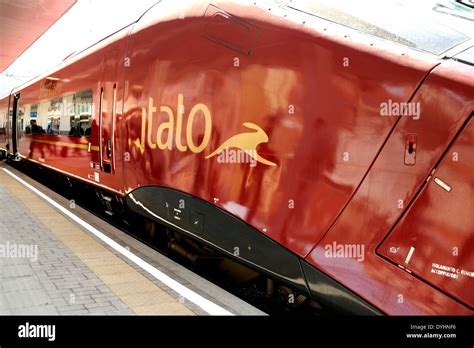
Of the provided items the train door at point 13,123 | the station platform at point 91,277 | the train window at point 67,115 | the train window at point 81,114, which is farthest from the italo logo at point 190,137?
the train door at point 13,123

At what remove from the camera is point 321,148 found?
8.22 ft

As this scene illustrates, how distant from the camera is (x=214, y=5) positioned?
343 cm

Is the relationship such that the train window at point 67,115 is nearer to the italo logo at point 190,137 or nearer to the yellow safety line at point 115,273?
the yellow safety line at point 115,273

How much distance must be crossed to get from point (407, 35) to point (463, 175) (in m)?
0.96

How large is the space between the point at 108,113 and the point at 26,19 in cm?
1026

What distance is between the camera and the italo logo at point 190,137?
2928 millimetres

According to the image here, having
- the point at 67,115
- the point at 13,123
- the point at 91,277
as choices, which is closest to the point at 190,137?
the point at 91,277

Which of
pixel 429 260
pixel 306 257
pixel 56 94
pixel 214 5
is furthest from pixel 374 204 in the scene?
pixel 56 94

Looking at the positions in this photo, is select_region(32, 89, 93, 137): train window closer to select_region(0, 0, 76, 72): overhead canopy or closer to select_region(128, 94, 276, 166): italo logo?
select_region(128, 94, 276, 166): italo logo

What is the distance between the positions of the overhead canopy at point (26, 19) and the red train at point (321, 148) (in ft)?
30.3

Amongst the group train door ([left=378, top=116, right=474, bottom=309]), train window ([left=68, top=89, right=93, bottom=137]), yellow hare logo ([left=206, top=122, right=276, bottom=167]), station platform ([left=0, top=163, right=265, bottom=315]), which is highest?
train window ([left=68, top=89, right=93, bottom=137])

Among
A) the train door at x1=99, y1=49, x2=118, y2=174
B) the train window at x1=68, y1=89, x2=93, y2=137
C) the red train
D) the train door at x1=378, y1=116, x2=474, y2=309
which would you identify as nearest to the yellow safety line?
the red train

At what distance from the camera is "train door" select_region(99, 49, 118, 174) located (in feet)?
16.8

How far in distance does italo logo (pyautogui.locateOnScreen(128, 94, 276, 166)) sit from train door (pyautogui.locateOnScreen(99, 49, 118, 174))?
67cm
